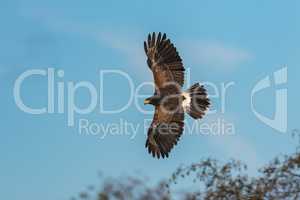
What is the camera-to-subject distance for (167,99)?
3672cm

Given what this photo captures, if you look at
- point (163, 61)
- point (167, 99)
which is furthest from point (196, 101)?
point (163, 61)

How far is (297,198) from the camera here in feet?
119

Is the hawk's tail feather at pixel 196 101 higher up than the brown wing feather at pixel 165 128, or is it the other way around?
the hawk's tail feather at pixel 196 101

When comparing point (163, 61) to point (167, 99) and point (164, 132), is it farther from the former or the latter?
point (164, 132)

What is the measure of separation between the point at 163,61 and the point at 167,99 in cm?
100

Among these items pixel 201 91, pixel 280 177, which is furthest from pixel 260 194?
pixel 201 91

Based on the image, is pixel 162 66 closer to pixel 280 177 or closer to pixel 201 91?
pixel 201 91

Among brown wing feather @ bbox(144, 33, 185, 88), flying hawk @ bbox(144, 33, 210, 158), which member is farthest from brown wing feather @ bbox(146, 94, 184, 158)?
brown wing feather @ bbox(144, 33, 185, 88)

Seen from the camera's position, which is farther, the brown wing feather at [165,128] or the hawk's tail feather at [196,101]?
the hawk's tail feather at [196,101]

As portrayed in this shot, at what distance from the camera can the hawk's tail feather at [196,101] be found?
36.8 m

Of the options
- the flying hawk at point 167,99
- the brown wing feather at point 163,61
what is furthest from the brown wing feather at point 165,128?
the brown wing feather at point 163,61

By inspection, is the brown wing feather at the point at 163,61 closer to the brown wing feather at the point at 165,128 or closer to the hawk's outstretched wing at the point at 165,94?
the hawk's outstretched wing at the point at 165,94

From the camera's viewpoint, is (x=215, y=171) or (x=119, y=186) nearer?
(x=119, y=186)

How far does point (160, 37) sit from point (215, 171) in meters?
3.42
